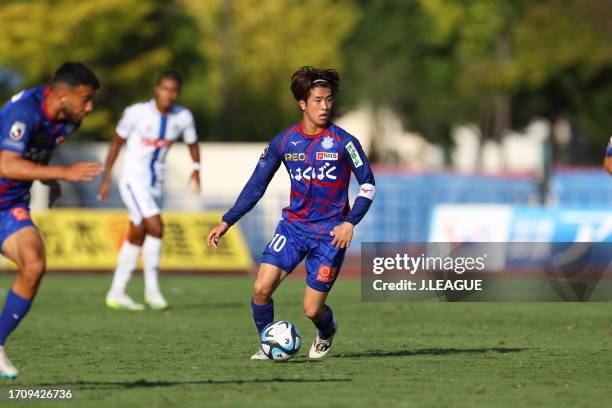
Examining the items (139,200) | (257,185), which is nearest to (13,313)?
(257,185)

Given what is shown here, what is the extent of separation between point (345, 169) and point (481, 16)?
42.6m

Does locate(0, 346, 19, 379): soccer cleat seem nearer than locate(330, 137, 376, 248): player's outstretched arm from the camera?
Yes

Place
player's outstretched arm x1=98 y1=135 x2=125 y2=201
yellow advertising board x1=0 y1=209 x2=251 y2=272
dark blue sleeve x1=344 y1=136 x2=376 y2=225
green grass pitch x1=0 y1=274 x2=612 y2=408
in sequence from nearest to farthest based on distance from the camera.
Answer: green grass pitch x1=0 y1=274 x2=612 y2=408, dark blue sleeve x1=344 y1=136 x2=376 y2=225, player's outstretched arm x1=98 y1=135 x2=125 y2=201, yellow advertising board x1=0 y1=209 x2=251 y2=272

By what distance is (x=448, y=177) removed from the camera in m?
34.4

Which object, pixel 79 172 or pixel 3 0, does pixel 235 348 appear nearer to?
pixel 79 172

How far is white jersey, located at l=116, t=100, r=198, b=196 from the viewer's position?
1658cm

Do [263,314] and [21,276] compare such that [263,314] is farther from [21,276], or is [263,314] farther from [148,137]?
[148,137]

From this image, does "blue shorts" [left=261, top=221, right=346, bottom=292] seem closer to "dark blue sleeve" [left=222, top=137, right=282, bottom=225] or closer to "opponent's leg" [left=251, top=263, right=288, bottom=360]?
"opponent's leg" [left=251, top=263, right=288, bottom=360]

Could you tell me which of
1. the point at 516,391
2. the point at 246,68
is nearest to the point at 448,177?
the point at 516,391

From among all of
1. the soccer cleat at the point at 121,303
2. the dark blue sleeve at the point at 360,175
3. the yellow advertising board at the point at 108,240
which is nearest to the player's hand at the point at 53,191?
the dark blue sleeve at the point at 360,175

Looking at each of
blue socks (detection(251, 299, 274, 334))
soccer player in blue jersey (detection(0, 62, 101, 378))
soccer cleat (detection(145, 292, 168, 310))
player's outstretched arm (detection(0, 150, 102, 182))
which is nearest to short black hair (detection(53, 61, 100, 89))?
soccer player in blue jersey (detection(0, 62, 101, 378))

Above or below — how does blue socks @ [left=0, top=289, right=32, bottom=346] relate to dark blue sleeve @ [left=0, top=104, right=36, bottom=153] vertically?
below

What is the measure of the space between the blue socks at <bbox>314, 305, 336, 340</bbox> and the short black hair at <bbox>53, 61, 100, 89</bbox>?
2.97 m

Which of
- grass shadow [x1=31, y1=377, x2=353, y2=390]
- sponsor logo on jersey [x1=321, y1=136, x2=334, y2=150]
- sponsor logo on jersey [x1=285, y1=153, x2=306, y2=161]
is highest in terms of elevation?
sponsor logo on jersey [x1=321, y1=136, x2=334, y2=150]
